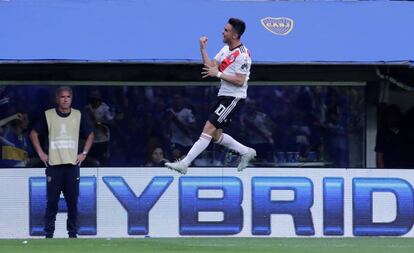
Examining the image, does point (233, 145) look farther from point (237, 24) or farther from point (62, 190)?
point (62, 190)

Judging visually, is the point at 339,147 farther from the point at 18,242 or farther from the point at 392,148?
the point at 18,242

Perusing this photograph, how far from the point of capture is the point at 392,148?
19.5 metres

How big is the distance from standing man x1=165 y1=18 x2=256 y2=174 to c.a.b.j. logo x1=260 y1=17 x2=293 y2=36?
414 cm

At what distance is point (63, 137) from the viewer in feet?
57.5

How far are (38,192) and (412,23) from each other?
6.40 m

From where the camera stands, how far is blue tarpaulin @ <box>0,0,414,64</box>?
59.9ft

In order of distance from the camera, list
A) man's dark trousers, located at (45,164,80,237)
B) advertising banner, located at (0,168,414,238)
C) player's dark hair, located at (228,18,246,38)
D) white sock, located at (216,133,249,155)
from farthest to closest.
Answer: advertising banner, located at (0,168,414,238) → man's dark trousers, located at (45,164,80,237) → white sock, located at (216,133,249,155) → player's dark hair, located at (228,18,246,38)

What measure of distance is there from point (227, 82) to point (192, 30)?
4.03 meters

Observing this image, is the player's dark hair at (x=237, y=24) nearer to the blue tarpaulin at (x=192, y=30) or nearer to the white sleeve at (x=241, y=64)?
the white sleeve at (x=241, y=64)

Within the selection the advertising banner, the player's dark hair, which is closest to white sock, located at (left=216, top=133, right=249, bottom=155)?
the player's dark hair

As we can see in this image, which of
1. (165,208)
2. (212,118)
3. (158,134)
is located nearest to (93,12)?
(158,134)

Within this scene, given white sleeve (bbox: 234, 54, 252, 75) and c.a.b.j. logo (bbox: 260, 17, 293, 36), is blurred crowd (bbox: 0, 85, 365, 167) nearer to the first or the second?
c.a.b.j. logo (bbox: 260, 17, 293, 36)

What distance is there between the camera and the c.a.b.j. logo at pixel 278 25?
62.6ft

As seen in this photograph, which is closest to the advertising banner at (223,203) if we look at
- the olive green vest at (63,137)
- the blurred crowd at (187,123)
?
the olive green vest at (63,137)
